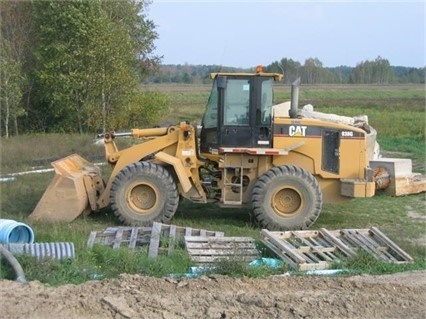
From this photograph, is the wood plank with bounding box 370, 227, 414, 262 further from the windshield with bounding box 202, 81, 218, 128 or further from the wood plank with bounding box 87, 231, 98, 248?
the wood plank with bounding box 87, 231, 98, 248

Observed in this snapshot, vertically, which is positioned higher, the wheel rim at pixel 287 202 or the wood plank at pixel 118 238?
the wheel rim at pixel 287 202

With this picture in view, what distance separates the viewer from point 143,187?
1066cm

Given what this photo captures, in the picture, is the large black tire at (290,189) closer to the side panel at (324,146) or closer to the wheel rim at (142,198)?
the side panel at (324,146)

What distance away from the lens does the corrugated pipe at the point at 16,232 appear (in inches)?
340

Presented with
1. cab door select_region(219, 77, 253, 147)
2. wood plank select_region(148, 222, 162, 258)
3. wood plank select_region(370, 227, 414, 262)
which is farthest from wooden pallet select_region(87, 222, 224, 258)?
wood plank select_region(370, 227, 414, 262)

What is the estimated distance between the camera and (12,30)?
2703cm

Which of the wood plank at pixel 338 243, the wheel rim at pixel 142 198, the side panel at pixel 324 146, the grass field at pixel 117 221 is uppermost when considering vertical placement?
the side panel at pixel 324 146

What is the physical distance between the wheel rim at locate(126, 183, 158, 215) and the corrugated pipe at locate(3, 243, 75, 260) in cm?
263

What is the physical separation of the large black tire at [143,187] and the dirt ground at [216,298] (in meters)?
3.42

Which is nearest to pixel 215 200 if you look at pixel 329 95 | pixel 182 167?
pixel 182 167

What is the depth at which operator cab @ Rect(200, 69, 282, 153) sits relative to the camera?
10664mm

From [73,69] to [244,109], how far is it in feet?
50.0

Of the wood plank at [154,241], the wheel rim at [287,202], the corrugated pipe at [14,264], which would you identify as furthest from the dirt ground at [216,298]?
the wheel rim at [287,202]

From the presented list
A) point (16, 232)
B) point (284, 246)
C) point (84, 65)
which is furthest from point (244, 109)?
point (84, 65)
